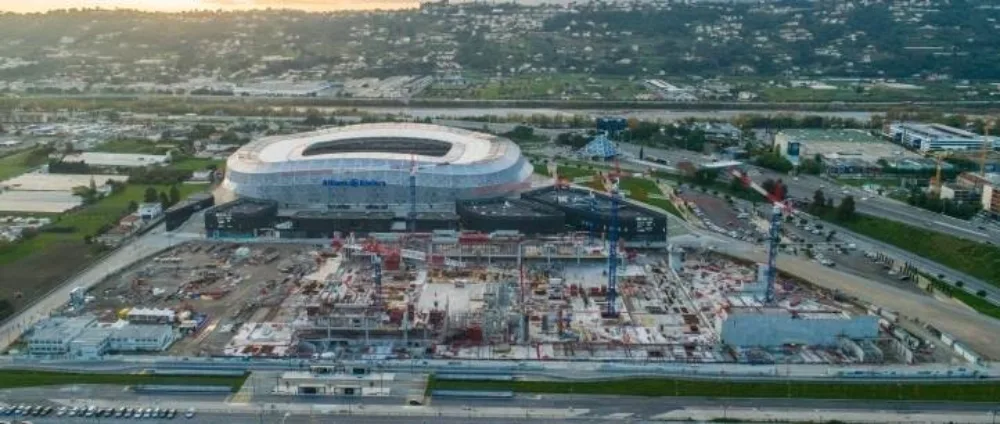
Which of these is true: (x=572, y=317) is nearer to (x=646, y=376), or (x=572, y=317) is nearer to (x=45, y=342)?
(x=646, y=376)

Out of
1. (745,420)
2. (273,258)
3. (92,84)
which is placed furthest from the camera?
(92,84)

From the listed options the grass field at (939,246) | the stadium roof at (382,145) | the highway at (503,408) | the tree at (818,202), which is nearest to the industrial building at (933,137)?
the tree at (818,202)

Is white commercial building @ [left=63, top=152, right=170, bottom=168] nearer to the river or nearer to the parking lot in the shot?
the river

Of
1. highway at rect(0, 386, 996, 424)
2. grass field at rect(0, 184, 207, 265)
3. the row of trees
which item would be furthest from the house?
highway at rect(0, 386, 996, 424)

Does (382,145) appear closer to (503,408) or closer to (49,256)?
(49,256)

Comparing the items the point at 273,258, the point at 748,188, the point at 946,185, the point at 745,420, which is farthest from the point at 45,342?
the point at 946,185
